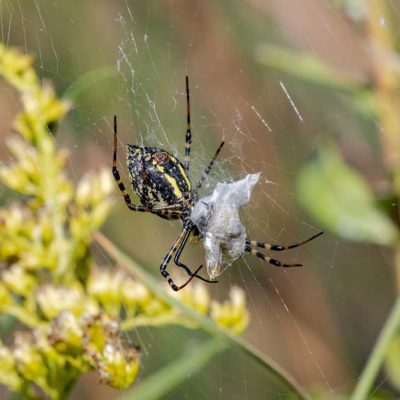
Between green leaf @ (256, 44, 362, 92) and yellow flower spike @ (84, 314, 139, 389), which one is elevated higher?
green leaf @ (256, 44, 362, 92)

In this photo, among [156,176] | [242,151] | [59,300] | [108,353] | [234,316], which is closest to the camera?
[108,353]

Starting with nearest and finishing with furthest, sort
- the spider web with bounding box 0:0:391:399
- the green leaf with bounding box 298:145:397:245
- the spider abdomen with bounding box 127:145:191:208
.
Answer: the spider abdomen with bounding box 127:145:191:208 → the green leaf with bounding box 298:145:397:245 → the spider web with bounding box 0:0:391:399

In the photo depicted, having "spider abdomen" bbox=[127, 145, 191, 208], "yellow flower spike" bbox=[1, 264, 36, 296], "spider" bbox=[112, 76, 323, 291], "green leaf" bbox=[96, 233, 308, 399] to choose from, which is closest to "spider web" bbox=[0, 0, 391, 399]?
"spider" bbox=[112, 76, 323, 291]

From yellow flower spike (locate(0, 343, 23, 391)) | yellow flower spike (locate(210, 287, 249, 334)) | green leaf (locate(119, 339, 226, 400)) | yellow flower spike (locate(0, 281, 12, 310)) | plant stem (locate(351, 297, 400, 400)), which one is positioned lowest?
green leaf (locate(119, 339, 226, 400))

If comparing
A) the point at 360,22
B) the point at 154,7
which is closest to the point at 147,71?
the point at 154,7

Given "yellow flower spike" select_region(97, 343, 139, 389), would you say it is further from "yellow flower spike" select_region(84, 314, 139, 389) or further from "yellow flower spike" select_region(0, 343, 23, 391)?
"yellow flower spike" select_region(0, 343, 23, 391)

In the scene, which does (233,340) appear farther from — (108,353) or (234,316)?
(234,316)

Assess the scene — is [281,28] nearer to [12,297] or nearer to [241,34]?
[241,34]

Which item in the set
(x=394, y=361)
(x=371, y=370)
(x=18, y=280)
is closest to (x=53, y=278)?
(x=18, y=280)
